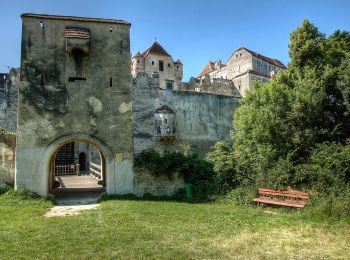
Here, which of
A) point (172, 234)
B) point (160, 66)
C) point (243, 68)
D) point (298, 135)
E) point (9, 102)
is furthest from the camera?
point (243, 68)

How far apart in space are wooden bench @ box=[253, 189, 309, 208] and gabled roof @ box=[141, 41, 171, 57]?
3492 centimetres

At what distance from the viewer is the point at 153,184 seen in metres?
16.3

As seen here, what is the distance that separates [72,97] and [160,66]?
1204 inches

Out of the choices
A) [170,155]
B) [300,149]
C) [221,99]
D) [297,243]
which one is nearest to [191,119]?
[221,99]

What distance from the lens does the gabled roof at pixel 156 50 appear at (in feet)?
151

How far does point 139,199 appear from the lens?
50.1 feet

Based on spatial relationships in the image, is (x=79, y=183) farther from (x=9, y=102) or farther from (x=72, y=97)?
(x=9, y=102)

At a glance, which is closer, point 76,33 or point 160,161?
point 76,33

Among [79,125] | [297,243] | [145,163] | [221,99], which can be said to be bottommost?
[297,243]

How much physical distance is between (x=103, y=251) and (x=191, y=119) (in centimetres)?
2365

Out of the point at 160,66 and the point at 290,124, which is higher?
the point at 160,66

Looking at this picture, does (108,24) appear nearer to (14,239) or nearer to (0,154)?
(0,154)

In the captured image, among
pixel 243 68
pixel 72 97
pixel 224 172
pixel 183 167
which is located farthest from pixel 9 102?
pixel 243 68

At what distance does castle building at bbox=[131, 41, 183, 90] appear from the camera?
4509 centimetres
